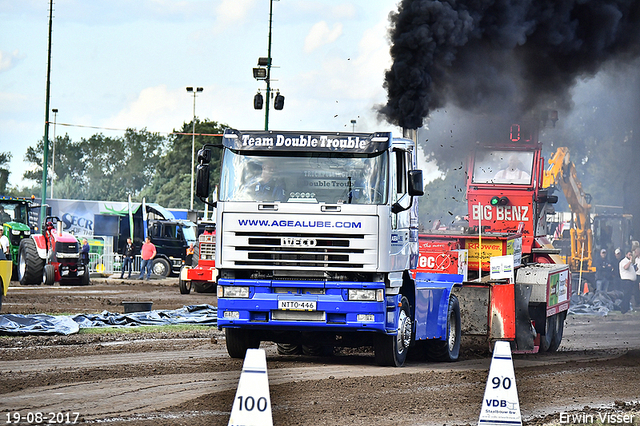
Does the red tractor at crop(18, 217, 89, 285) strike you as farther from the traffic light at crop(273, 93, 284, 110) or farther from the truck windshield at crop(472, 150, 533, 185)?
the truck windshield at crop(472, 150, 533, 185)

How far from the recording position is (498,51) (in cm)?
2016

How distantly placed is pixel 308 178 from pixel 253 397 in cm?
673

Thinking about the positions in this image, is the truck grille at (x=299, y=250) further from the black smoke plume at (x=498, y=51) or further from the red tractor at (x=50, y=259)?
the red tractor at (x=50, y=259)

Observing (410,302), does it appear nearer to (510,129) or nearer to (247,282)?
(247,282)

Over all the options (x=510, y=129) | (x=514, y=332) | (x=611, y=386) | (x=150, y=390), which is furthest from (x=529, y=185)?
(x=150, y=390)

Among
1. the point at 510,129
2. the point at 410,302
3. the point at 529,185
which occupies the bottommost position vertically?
the point at 410,302

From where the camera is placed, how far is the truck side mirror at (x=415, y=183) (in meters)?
12.6

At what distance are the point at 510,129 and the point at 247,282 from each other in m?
10.6

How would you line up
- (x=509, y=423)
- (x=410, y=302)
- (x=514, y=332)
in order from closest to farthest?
(x=509, y=423) → (x=410, y=302) → (x=514, y=332)

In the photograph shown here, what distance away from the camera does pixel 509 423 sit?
6.98 metres

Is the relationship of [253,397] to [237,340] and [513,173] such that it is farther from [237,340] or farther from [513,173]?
[513,173]

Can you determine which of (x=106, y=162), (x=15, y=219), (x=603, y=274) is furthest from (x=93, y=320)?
(x=106, y=162)

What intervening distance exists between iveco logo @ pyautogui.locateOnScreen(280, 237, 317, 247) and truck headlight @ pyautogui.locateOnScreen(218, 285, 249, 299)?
31.2 inches

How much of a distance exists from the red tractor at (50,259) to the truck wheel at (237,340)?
1888 cm
